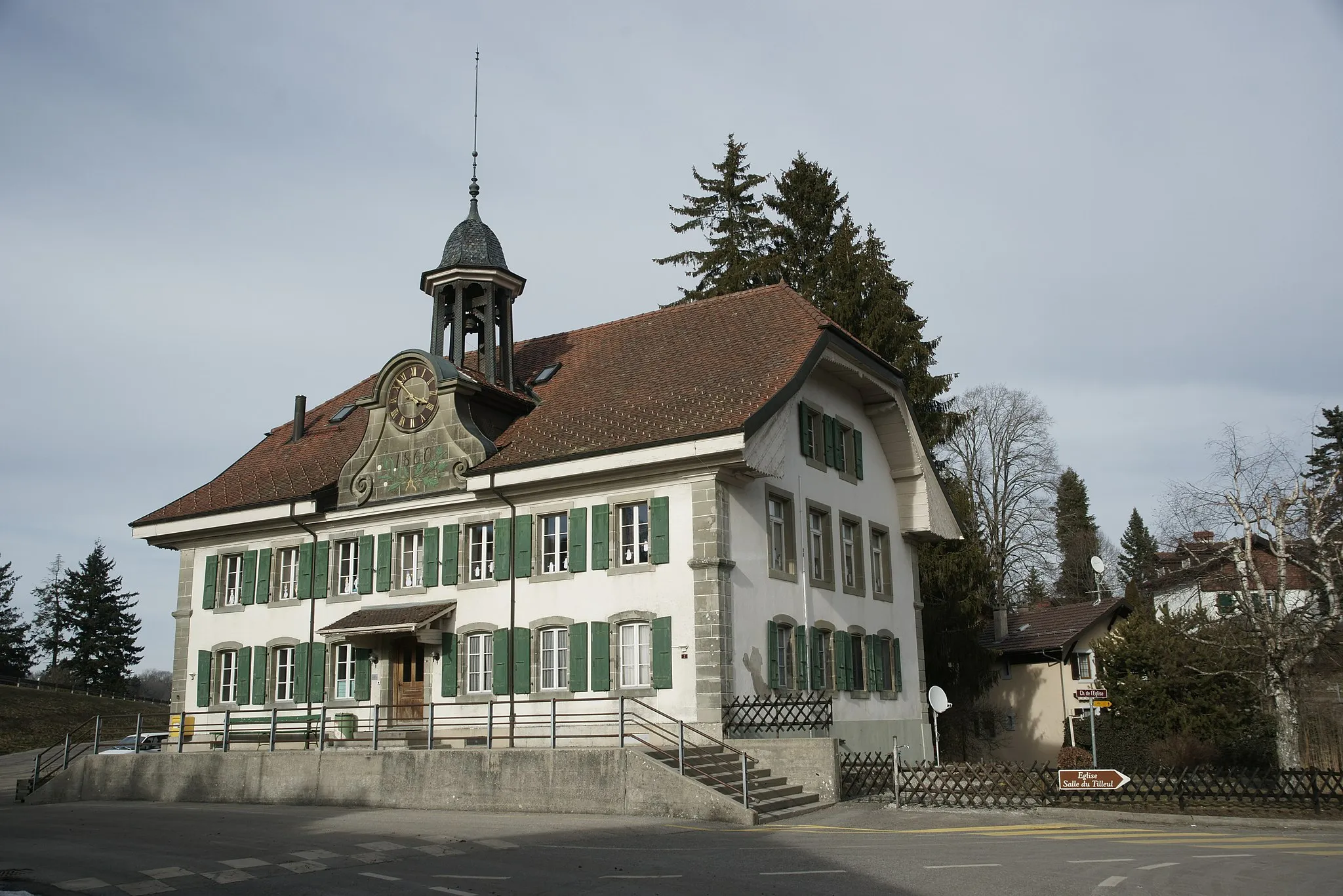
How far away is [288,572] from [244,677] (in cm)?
253

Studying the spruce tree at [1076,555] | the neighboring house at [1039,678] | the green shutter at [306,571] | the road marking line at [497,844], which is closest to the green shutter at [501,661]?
the green shutter at [306,571]

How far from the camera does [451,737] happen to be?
23.7 metres

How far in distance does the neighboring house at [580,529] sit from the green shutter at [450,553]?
0.14 feet

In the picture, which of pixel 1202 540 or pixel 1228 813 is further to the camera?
pixel 1202 540

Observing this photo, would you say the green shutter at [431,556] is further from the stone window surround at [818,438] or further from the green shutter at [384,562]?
the stone window surround at [818,438]

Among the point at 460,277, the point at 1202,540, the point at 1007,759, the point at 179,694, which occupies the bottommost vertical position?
the point at 1007,759

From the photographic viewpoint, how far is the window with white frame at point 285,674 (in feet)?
87.8

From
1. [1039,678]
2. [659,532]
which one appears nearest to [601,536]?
[659,532]

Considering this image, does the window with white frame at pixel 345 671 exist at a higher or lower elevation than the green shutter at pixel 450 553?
lower

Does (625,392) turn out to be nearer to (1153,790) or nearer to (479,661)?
(479,661)

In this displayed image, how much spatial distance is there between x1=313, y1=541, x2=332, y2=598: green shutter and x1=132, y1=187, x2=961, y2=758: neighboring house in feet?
0.21

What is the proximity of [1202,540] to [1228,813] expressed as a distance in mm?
7477

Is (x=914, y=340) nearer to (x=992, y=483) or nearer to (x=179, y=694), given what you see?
(x=992, y=483)

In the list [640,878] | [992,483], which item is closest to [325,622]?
[640,878]
